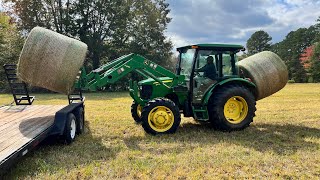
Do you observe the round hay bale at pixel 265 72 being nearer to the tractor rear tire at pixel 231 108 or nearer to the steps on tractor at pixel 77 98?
the tractor rear tire at pixel 231 108

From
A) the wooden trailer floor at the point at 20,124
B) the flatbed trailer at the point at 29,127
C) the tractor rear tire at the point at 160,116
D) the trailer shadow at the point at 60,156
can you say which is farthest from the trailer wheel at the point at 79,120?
the tractor rear tire at the point at 160,116

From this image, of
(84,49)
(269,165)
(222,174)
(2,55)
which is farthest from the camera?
(2,55)

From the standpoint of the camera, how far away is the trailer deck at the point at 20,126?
409cm

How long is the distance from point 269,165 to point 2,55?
25205 mm

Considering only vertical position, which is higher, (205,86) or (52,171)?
(205,86)

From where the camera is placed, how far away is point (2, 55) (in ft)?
82.1

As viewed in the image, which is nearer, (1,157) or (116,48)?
(1,157)

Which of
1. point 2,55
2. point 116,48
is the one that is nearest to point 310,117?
point 116,48

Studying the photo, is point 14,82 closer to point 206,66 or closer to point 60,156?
point 60,156

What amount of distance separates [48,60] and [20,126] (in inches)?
51.6

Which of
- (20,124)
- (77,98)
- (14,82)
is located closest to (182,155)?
(20,124)

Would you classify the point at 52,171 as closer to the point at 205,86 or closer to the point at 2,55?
the point at 205,86

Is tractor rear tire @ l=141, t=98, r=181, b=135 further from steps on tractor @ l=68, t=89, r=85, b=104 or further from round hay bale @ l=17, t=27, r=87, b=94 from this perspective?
steps on tractor @ l=68, t=89, r=85, b=104

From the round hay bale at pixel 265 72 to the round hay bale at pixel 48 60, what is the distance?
4.33 metres
